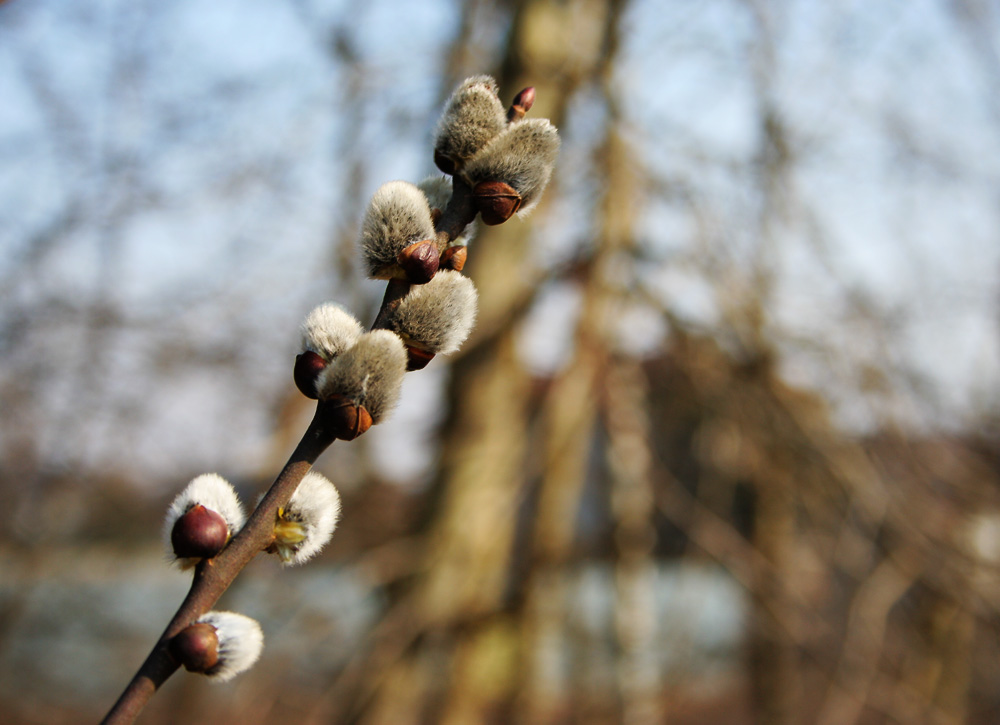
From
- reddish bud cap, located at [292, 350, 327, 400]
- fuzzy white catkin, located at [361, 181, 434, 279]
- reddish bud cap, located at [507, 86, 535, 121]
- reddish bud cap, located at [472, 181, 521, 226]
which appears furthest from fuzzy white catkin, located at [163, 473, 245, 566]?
reddish bud cap, located at [507, 86, 535, 121]

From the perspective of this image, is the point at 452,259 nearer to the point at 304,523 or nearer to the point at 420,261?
the point at 420,261

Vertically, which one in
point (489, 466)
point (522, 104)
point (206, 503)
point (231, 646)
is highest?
point (489, 466)

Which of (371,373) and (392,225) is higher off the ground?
(392,225)

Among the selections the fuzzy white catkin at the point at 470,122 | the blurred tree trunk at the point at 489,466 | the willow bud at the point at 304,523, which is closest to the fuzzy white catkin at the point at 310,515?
the willow bud at the point at 304,523

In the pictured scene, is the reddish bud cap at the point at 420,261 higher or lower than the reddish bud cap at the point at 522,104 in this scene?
lower

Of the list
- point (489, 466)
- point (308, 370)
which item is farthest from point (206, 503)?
point (489, 466)

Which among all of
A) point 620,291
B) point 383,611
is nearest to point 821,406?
point 620,291

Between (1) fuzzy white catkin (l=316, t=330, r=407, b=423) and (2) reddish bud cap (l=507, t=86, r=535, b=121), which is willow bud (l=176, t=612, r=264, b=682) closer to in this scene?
(1) fuzzy white catkin (l=316, t=330, r=407, b=423)

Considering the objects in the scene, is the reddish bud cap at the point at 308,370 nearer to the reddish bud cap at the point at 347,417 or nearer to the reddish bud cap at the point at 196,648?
the reddish bud cap at the point at 347,417
